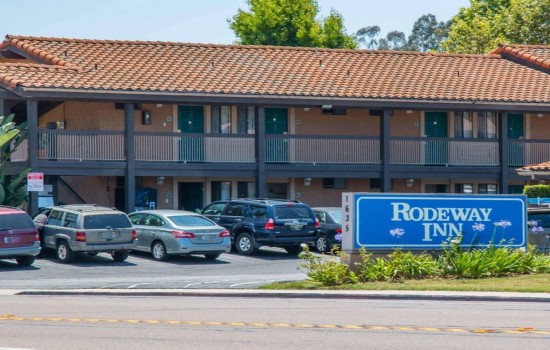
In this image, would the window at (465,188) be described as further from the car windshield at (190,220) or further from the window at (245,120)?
the car windshield at (190,220)

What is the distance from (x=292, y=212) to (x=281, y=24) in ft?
146

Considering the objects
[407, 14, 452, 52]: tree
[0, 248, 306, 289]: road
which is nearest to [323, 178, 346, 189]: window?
[0, 248, 306, 289]: road

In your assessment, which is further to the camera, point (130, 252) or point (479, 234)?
point (130, 252)

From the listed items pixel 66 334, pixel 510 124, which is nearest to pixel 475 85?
pixel 510 124

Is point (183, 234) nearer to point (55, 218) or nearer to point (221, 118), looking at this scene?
point (55, 218)

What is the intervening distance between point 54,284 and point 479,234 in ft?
32.8

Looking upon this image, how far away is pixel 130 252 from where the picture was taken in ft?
123

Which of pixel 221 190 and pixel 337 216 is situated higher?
pixel 221 190

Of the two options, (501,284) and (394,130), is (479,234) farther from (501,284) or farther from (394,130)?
(394,130)

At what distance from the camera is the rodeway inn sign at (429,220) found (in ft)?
92.3

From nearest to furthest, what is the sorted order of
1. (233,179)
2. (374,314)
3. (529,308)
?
→ (374,314)
(529,308)
(233,179)

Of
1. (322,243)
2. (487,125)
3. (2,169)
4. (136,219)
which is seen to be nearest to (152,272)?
(136,219)

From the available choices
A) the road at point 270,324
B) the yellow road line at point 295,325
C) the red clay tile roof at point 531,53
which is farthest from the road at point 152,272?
the red clay tile roof at point 531,53

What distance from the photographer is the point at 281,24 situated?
263ft
